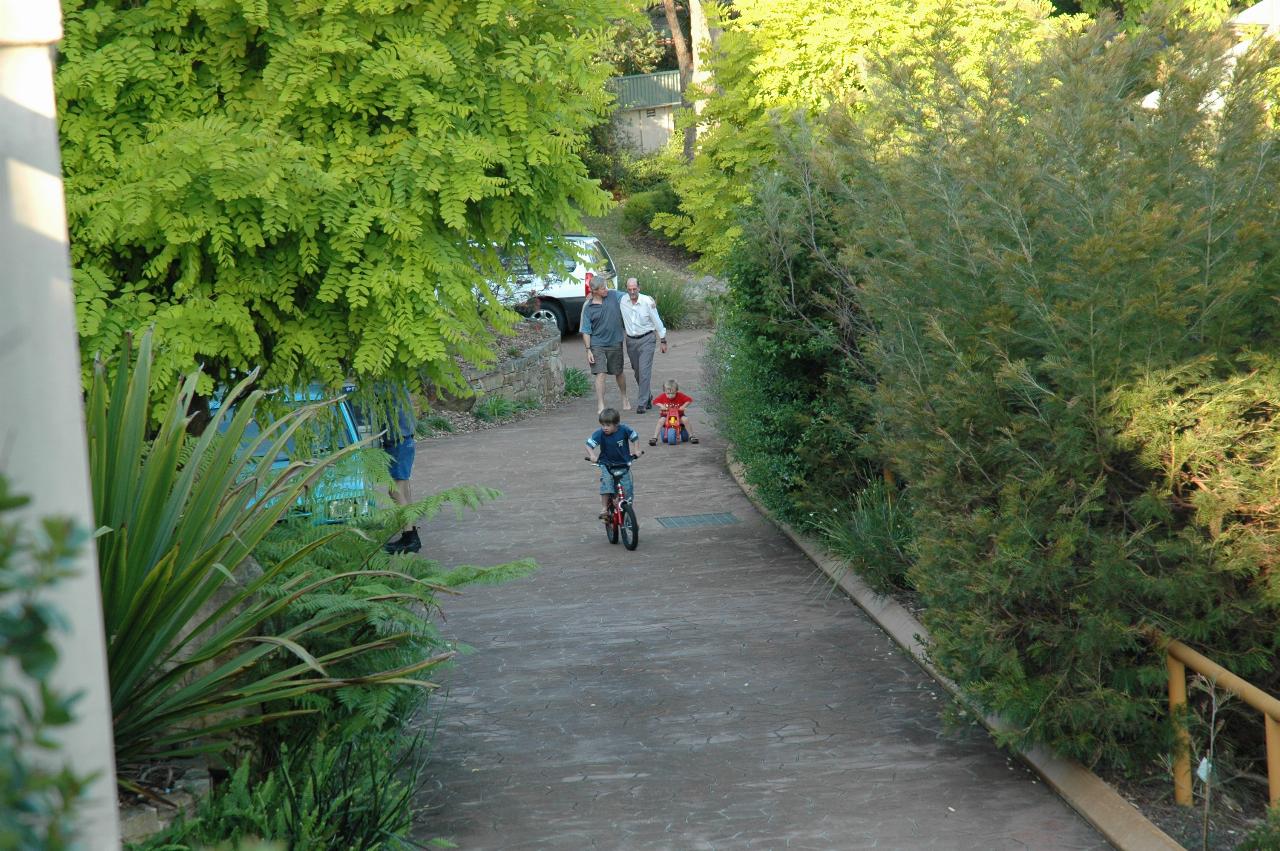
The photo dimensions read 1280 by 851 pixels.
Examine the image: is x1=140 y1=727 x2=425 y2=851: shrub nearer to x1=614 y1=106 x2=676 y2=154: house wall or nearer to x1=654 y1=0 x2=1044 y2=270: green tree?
x1=654 y1=0 x2=1044 y2=270: green tree

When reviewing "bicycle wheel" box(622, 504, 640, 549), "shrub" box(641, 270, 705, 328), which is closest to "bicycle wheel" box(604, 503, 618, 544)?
"bicycle wheel" box(622, 504, 640, 549)

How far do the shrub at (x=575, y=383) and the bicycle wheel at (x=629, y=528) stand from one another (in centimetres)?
1069

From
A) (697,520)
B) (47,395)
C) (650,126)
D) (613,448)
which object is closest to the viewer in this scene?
(47,395)

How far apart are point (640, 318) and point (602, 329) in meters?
0.55

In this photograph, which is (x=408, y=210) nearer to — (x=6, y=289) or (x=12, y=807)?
(x=6, y=289)

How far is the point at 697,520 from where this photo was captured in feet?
40.8

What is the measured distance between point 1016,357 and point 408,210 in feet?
10.1

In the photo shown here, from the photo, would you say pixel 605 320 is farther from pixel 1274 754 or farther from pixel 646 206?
pixel 646 206

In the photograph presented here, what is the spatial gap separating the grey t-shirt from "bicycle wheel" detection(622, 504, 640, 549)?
728cm

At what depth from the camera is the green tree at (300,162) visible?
250 inches

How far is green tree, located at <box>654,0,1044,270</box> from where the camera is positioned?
664 inches

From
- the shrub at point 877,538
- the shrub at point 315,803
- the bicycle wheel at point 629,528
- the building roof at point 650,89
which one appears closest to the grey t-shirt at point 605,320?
the bicycle wheel at point 629,528

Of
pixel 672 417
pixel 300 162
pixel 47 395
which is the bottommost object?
pixel 672 417

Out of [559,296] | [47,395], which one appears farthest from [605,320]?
[47,395]
